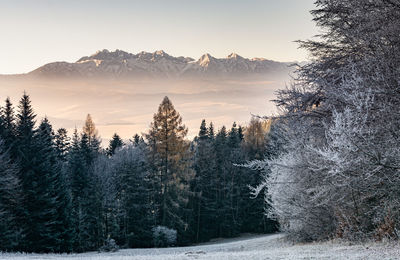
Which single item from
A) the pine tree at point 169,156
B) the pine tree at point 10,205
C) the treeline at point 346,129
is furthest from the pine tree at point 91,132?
the treeline at point 346,129

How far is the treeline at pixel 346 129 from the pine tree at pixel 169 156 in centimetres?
1827

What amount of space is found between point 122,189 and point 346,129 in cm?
3316

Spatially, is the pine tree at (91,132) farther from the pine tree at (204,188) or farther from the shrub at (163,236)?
the shrub at (163,236)

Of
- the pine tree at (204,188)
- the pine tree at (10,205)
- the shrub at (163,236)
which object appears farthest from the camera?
the pine tree at (204,188)

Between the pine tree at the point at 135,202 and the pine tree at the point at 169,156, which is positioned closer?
the pine tree at the point at 169,156

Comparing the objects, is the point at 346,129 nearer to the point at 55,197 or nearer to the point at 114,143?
the point at 55,197

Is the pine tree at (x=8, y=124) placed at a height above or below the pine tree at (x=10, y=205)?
above

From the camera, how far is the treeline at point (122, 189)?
26.5m

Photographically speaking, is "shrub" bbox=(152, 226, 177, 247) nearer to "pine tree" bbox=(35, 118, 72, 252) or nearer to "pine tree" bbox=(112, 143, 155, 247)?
"pine tree" bbox=(112, 143, 155, 247)

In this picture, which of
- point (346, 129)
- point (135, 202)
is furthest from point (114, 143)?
point (346, 129)

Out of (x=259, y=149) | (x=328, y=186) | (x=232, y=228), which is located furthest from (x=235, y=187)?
(x=328, y=186)

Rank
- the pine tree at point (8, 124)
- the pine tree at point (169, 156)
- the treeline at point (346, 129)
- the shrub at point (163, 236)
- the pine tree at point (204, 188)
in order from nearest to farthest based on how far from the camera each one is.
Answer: the treeline at point (346, 129) → the pine tree at point (8, 124) → the shrub at point (163, 236) → the pine tree at point (169, 156) → the pine tree at point (204, 188)

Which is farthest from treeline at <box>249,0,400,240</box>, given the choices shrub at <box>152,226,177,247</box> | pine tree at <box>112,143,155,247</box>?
pine tree at <box>112,143,155,247</box>

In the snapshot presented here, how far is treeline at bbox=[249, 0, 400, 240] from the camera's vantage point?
34.0ft
